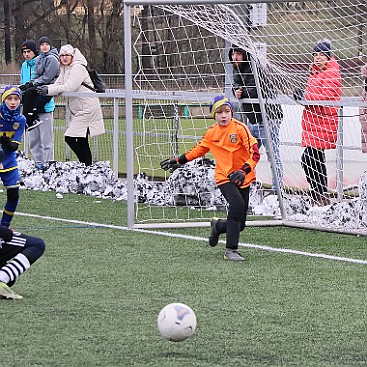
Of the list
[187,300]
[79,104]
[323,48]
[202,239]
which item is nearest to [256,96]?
[323,48]

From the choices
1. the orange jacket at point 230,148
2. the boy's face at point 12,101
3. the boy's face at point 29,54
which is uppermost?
the boy's face at point 29,54

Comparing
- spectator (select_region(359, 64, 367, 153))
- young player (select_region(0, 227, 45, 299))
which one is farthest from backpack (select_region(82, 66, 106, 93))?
young player (select_region(0, 227, 45, 299))

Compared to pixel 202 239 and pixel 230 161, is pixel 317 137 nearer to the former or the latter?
pixel 202 239

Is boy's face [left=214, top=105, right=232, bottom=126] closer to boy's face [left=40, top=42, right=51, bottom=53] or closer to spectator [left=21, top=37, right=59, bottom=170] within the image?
spectator [left=21, top=37, right=59, bottom=170]

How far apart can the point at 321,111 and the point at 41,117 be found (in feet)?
16.1

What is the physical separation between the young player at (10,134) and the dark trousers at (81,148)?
181 inches

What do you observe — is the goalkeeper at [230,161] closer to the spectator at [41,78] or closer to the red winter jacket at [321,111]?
the red winter jacket at [321,111]

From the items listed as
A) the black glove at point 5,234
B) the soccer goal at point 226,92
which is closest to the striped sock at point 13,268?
the black glove at point 5,234

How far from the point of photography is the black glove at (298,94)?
37.6ft

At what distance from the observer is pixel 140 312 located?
22.8 feet

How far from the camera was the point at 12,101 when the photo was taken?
958 centimetres

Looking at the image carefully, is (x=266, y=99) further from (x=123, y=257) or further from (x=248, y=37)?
(x=123, y=257)

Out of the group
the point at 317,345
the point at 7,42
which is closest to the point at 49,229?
the point at 317,345

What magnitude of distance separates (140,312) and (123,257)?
91.3 inches
